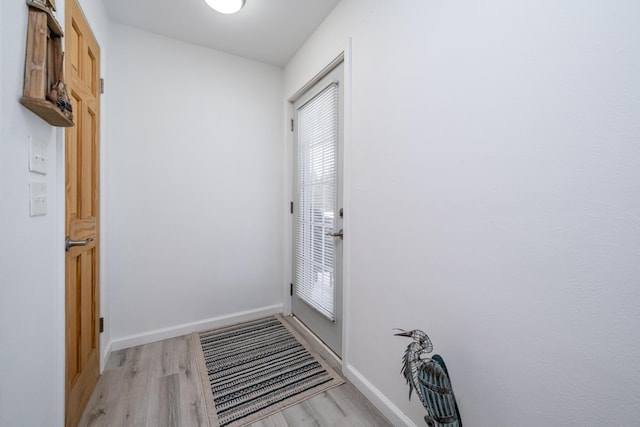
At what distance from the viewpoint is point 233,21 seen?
78.1 inches

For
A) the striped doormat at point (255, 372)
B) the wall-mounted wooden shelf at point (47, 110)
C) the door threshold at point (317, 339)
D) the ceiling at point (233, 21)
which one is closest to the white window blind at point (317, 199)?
the door threshold at point (317, 339)

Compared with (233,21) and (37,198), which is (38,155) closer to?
(37,198)

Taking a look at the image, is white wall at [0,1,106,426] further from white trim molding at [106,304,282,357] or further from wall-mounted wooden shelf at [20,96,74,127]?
white trim molding at [106,304,282,357]

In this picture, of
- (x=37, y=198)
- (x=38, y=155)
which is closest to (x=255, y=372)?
(x=37, y=198)

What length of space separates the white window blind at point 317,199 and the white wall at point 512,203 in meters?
0.54

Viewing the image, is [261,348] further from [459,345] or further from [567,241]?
[567,241]

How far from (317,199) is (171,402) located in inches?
65.0

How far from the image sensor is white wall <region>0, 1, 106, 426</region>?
71 centimetres

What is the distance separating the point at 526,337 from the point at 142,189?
2.57 m

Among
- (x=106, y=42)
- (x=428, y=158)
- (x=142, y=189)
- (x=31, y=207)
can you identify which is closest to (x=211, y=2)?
(x=106, y=42)

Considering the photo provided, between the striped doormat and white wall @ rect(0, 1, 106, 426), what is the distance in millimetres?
762

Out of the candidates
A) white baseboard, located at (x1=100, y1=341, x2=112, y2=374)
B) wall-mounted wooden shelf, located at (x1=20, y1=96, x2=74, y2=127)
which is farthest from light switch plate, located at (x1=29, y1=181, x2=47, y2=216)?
white baseboard, located at (x1=100, y1=341, x2=112, y2=374)

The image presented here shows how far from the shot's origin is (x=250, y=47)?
2.33 m

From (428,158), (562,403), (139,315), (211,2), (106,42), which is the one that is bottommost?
(139,315)
